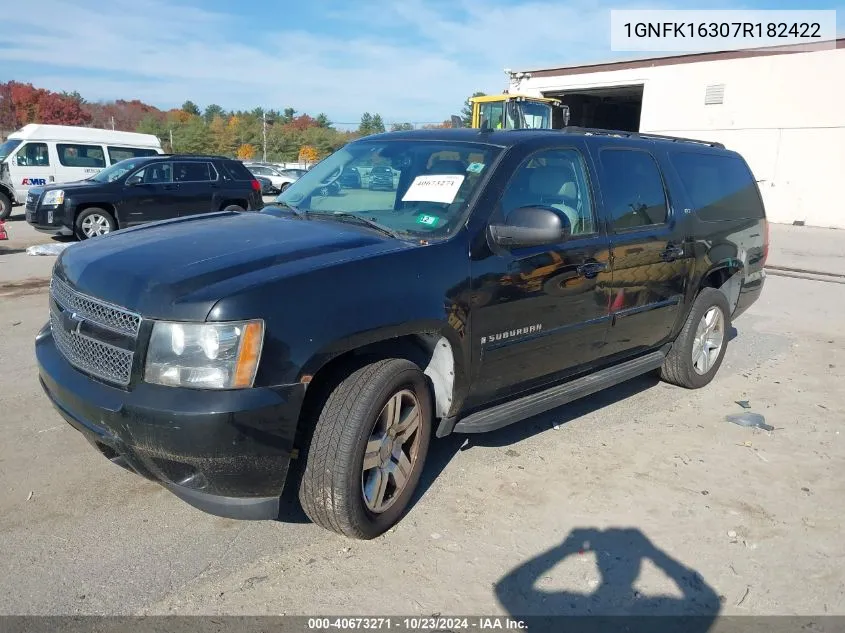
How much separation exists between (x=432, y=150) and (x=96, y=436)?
7.76 ft

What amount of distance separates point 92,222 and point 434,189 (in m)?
10.5

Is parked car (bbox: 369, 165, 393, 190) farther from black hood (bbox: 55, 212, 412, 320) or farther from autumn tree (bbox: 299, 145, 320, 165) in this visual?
autumn tree (bbox: 299, 145, 320, 165)

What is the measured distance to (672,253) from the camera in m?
4.82

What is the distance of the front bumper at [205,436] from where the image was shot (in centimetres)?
262

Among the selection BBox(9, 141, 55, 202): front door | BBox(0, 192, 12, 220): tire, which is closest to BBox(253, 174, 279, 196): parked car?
BBox(9, 141, 55, 202): front door

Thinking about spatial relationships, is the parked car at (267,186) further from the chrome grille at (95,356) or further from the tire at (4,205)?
the chrome grille at (95,356)

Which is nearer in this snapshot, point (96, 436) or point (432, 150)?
point (96, 436)

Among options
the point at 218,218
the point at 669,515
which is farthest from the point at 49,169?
the point at 669,515

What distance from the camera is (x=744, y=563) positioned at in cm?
317

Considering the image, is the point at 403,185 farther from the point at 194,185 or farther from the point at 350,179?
the point at 194,185

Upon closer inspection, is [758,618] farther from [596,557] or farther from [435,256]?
[435,256]

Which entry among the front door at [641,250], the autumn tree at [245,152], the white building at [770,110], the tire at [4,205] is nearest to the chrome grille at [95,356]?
the front door at [641,250]

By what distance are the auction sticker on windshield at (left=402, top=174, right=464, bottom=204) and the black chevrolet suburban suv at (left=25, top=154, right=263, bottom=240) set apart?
27.5 feet

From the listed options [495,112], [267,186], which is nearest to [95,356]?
[495,112]
